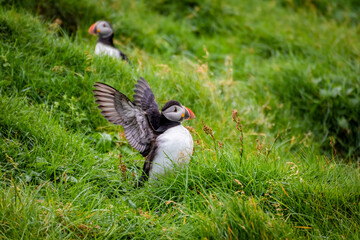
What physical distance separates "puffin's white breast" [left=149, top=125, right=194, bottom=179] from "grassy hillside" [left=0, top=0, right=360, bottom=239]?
0.38ft

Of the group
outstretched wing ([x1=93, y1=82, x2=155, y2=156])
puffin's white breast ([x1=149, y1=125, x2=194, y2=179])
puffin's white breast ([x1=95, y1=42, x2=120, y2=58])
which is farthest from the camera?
puffin's white breast ([x1=95, y1=42, x2=120, y2=58])

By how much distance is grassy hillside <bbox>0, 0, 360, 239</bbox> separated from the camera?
8.98ft

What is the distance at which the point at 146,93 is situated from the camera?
326 cm

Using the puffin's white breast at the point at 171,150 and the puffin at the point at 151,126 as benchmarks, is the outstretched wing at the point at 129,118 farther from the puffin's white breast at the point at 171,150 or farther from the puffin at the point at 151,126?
the puffin's white breast at the point at 171,150

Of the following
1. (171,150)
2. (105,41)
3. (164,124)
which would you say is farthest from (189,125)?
(105,41)

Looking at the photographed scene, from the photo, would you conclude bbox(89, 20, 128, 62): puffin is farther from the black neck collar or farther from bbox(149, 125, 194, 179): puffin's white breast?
bbox(149, 125, 194, 179): puffin's white breast

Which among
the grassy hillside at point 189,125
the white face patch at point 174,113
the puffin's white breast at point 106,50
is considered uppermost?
the white face patch at point 174,113

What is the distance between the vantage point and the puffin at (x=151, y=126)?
304 centimetres

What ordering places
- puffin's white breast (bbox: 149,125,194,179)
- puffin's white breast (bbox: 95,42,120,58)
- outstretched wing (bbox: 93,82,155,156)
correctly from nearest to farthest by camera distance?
puffin's white breast (bbox: 149,125,194,179)
outstretched wing (bbox: 93,82,155,156)
puffin's white breast (bbox: 95,42,120,58)

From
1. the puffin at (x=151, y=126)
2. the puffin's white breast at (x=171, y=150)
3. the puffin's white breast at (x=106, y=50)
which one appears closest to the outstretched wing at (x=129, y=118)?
the puffin at (x=151, y=126)

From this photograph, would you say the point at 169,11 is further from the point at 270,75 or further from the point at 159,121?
the point at 159,121

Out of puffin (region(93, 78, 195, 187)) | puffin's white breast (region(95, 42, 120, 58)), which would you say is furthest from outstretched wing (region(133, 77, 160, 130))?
puffin's white breast (region(95, 42, 120, 58))

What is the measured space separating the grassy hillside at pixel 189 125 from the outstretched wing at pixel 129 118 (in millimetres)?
211

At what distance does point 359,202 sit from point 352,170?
1.92 ft
